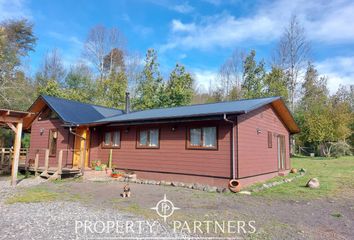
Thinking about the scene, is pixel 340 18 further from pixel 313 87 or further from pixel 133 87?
pixel 133 87

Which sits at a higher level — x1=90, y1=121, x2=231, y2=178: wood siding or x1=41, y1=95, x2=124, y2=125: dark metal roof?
x1=41, y1=95, x2=124, y2=125: dark metal roof

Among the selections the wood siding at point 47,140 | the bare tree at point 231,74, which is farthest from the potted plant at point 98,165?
the bare tree at point 231,74

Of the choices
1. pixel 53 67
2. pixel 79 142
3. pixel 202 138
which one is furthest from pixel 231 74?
pixel 202 138

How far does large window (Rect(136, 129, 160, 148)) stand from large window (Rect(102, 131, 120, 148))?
1.50 metres

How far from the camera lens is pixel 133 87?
98.1 feet

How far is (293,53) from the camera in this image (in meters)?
28.5

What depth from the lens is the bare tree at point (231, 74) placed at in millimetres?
32812

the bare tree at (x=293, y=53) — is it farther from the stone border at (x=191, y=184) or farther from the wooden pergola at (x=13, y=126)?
the wooden pergola at (x=13, y=126)

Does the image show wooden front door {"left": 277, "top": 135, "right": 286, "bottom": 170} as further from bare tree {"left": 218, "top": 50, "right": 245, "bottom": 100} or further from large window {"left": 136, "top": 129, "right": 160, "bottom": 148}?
bare tree {"left": 218, "top": 50, "right": 245, "bottom": 100}

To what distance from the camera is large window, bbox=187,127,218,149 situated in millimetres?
9953

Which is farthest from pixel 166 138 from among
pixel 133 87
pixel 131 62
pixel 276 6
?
pixel 131 62

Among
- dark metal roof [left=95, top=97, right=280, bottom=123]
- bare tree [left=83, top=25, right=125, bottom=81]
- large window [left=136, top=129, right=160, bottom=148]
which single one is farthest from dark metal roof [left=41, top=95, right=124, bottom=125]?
bare tree [left=83, top=25, right=125, bottom=81]

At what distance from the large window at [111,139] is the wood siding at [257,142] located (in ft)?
20.8

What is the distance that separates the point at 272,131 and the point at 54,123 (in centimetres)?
1148
